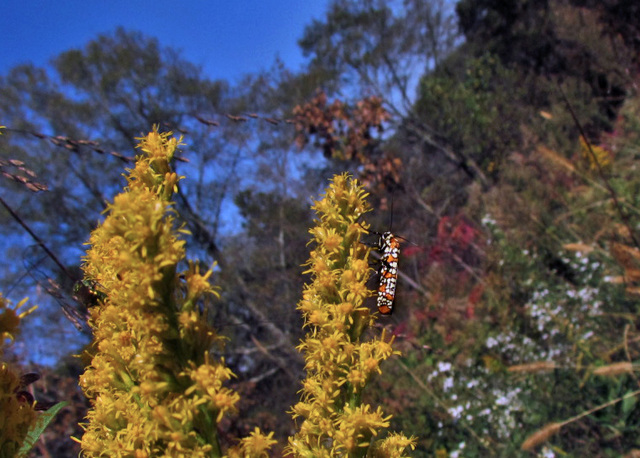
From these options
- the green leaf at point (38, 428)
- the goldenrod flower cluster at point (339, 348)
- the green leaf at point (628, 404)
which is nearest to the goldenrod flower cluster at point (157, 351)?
the green leaf at point (38, 428)

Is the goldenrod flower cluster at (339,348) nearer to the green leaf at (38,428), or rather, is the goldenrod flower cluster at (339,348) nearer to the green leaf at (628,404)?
the green leaf at (38,428)

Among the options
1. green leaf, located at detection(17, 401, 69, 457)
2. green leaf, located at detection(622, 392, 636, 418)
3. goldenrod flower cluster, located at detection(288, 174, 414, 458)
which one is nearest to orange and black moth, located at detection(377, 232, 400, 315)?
goldenrod flower cluster, located at detection(288, 174, 414, 458)

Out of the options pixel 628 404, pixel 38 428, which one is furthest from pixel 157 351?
pixel 628 404

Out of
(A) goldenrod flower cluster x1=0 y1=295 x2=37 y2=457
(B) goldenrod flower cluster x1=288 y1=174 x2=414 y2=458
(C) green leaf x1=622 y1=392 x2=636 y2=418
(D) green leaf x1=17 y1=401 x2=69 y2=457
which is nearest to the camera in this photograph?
(A) goldenrod flower cluster x1=0 y1=295 x2=37 y2=457

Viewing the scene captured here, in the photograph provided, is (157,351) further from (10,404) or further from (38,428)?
(38,428)

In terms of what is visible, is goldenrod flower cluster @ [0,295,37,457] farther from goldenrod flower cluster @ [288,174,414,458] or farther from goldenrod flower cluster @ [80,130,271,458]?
goldenrod flower cluster @ [288,174,414,458]

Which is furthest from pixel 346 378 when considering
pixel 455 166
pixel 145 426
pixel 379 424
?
pixel 455 166
